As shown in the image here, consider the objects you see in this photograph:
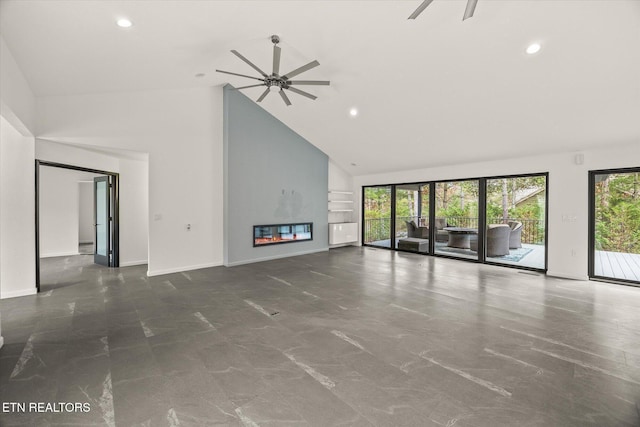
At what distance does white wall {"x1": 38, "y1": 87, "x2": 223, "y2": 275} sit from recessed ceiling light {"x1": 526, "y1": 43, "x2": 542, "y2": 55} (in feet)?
18.7

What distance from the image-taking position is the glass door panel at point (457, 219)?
715cm

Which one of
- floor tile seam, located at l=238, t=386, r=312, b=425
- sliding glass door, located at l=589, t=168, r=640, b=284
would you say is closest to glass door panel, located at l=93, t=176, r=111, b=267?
floor tile seam, located at l=238, t=386, r=312, b=425

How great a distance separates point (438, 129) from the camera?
5.96 metres

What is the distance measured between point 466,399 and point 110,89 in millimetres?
6445

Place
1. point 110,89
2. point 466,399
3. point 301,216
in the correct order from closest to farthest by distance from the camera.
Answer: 1. point 466,399
2. point 110,89
3. point 301,216

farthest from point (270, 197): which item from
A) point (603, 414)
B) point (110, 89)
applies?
point (603, 414)

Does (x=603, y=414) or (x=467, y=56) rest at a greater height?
(x=467, y=56)

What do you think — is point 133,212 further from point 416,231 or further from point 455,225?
point 455,225

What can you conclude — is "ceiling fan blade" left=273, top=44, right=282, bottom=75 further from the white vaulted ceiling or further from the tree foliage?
the tree foliage

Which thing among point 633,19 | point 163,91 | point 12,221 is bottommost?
point 12,221

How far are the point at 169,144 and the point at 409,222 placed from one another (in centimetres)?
654

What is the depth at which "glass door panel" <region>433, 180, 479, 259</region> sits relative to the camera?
7152mm

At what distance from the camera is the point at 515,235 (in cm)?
675

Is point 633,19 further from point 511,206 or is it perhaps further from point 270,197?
point 270,197
